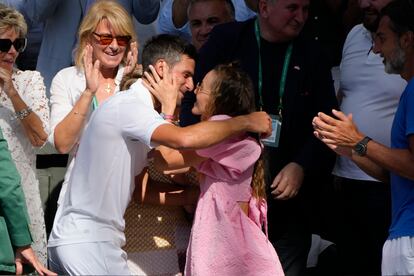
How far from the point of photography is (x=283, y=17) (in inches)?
234

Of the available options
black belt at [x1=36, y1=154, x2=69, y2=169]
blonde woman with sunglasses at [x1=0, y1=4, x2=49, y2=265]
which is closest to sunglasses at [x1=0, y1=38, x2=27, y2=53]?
blonde woman with sunglasses at [x1=0, y1=4, x2=49, y2=265]

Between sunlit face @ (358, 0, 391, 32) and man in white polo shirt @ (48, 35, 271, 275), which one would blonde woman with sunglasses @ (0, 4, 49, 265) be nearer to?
man in white polo shirt @ (48, 35, 271, 275)

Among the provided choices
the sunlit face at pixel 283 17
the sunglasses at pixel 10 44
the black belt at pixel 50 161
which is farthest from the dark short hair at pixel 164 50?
the black belt at pixel 50 161

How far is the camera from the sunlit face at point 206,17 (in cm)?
668

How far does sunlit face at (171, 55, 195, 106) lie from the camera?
527 cm

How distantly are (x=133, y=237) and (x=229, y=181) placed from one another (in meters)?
0.59

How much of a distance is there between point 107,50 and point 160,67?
114cm

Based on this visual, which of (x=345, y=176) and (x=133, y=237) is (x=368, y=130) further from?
(x=133, y=237)

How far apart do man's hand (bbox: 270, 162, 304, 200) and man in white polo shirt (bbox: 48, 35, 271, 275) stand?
872mm

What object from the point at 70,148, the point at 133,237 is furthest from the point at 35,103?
the point at 133,237

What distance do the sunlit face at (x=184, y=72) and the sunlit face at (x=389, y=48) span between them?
37.5 inches

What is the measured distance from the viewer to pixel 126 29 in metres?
6.27

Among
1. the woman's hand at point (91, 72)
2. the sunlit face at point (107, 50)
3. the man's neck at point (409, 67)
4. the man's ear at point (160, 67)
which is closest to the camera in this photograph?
the man's ear at point (160, 67)

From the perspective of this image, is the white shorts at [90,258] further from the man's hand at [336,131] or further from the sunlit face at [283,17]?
the sunlit face at [283,17]
